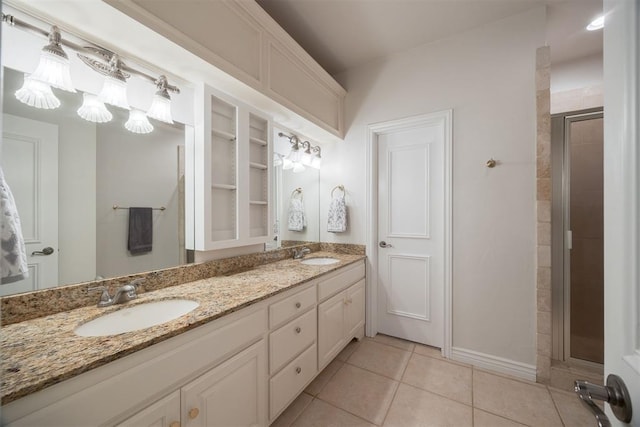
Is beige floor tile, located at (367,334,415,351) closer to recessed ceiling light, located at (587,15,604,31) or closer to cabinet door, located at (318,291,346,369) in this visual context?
cabinet door, located at (318,291,346,369)

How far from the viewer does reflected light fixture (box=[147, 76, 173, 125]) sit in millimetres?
1388

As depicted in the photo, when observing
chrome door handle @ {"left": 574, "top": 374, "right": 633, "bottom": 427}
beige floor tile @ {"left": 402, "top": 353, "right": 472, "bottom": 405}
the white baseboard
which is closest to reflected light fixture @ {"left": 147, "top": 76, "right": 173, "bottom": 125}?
chrome door handle @ {"left": 574, "top": 374, "right": 633, "bottom": 427}

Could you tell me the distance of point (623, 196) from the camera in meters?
0.50

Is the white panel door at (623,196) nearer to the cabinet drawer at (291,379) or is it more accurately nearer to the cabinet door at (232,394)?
the cabinet door at (232,394)

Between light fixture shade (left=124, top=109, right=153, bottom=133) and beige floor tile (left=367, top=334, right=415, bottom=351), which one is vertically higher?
light fixture shade (left=124, top=109, right=153, bottom=133)

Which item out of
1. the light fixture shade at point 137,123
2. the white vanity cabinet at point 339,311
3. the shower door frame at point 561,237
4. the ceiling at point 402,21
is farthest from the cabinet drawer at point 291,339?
the ceiling at point 402,21

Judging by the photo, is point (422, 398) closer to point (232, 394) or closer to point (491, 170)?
point (232, 394)

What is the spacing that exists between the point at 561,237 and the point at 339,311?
6.10ft

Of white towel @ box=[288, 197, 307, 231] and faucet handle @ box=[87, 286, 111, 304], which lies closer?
faucet handle @ box=[87, 286, 111, 304]


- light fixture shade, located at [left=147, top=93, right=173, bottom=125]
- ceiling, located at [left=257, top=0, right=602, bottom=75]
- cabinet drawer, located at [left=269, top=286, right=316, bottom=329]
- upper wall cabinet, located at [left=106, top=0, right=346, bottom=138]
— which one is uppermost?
ceiling, located at [left=257, top=0, right=602, bottom=75]

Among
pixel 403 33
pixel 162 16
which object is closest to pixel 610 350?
pixel 162 16

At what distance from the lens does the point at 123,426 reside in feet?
2.65

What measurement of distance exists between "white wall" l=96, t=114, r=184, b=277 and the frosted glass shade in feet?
0.79

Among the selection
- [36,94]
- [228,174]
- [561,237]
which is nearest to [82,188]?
[36,94]
